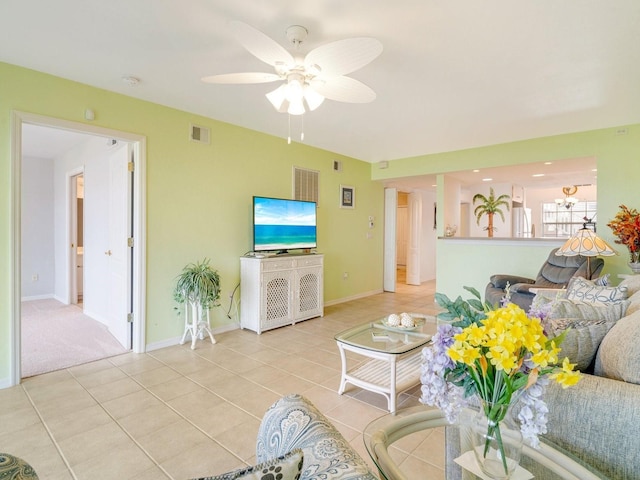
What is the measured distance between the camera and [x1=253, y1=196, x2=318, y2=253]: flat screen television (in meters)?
4.31

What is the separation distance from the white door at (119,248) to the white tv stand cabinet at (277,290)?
1280 millimetres

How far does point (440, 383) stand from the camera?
0.91 meters

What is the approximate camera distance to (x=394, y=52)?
2.50 metres

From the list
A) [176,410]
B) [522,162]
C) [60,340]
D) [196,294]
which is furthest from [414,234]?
[60,340]

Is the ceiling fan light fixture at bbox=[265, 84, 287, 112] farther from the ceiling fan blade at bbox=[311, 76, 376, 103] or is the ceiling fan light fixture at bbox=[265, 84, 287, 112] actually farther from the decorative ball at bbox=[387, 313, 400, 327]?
the decorative ball at bbox=[387, 313, 400, 327]

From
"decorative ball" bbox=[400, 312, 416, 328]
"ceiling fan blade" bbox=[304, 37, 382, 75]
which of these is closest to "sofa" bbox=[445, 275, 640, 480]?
"decorative ball" bbox=[400, 312, 416, 328]

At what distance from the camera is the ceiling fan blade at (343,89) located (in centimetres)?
234

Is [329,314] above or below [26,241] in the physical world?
below

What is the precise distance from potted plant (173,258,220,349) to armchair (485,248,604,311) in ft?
9.80

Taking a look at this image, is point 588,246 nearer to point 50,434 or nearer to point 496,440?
point 496,440

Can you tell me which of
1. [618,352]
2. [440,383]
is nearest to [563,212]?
[618,352]

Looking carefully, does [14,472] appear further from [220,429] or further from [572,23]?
[572,23]

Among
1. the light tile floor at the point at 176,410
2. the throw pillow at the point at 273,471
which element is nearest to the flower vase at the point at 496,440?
the light tile floor at the point at 176,410

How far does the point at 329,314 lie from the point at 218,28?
12.8ft
